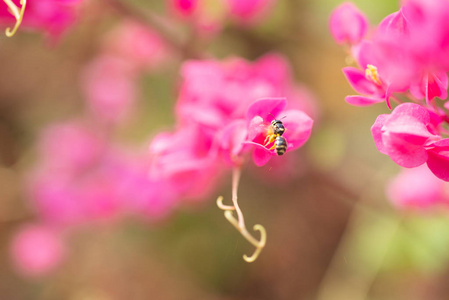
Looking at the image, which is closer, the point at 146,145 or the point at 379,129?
the point at 379,129

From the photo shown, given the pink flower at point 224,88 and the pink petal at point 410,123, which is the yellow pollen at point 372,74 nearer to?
the pink petal at point 410,123

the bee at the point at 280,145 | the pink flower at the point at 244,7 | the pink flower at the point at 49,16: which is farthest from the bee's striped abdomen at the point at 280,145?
the pink flower at the point at 244,7

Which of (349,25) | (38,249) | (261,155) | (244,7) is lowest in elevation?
(38,249)

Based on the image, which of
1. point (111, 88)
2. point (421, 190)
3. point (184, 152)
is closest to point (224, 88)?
point (184, 152)

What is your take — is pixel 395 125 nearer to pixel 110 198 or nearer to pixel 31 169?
pixel 110 198

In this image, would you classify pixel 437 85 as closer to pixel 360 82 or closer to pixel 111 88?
pixel 360 82

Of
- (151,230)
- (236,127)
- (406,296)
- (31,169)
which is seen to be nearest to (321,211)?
(406,296)

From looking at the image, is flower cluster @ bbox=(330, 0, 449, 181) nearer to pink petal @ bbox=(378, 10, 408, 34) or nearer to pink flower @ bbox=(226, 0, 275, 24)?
pink petal @ bbox=(378, 10, 408, 34)
